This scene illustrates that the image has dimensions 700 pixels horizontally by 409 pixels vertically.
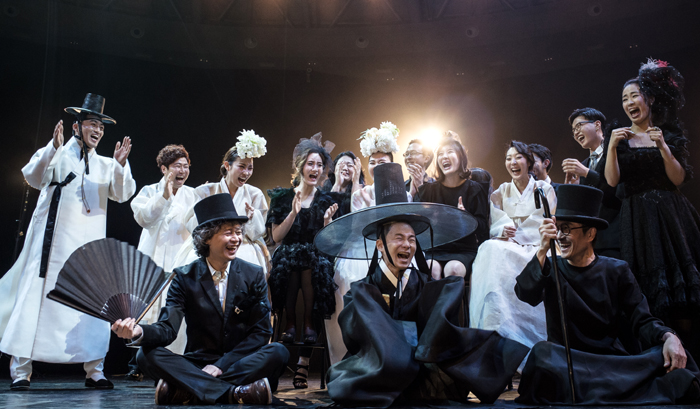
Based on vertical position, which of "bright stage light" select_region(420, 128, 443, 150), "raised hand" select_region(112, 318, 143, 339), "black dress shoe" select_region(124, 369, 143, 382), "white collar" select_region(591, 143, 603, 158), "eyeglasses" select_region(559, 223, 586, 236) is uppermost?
"bright stage light" select_region(420, 128, 443, 150)

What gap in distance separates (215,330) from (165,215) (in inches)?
93.3

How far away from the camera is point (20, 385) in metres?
3.29

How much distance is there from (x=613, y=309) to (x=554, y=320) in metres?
0.31

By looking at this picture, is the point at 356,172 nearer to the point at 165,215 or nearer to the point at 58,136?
the point at 165,215

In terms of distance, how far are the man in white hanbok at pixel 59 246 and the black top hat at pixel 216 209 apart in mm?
1365

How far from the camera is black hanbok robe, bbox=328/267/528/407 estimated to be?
232cm

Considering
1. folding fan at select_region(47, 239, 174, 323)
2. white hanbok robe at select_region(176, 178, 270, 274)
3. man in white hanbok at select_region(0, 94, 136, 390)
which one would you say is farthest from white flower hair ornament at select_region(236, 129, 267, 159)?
folding fan at select_region(47, 239, 174, 323)

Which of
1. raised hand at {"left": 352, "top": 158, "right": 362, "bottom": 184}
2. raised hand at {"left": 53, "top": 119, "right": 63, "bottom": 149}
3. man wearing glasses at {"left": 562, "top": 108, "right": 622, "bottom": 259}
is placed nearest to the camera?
man wearing glasses at {"left": 562, "top": 108, "right": 622, "bottom": 259}

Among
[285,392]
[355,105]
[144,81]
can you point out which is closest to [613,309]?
[285,392]

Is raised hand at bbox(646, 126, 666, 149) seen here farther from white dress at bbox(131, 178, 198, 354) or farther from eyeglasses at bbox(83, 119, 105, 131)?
eyeglasses at bbox(83, 119, 105, 131)

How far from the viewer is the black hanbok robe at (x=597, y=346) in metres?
2.46

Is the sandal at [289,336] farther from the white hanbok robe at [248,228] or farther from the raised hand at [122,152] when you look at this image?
the raised hand at [122,152]

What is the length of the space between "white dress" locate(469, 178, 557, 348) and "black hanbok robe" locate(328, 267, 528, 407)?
0.91 meters

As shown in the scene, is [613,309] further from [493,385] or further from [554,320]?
[493,385]
